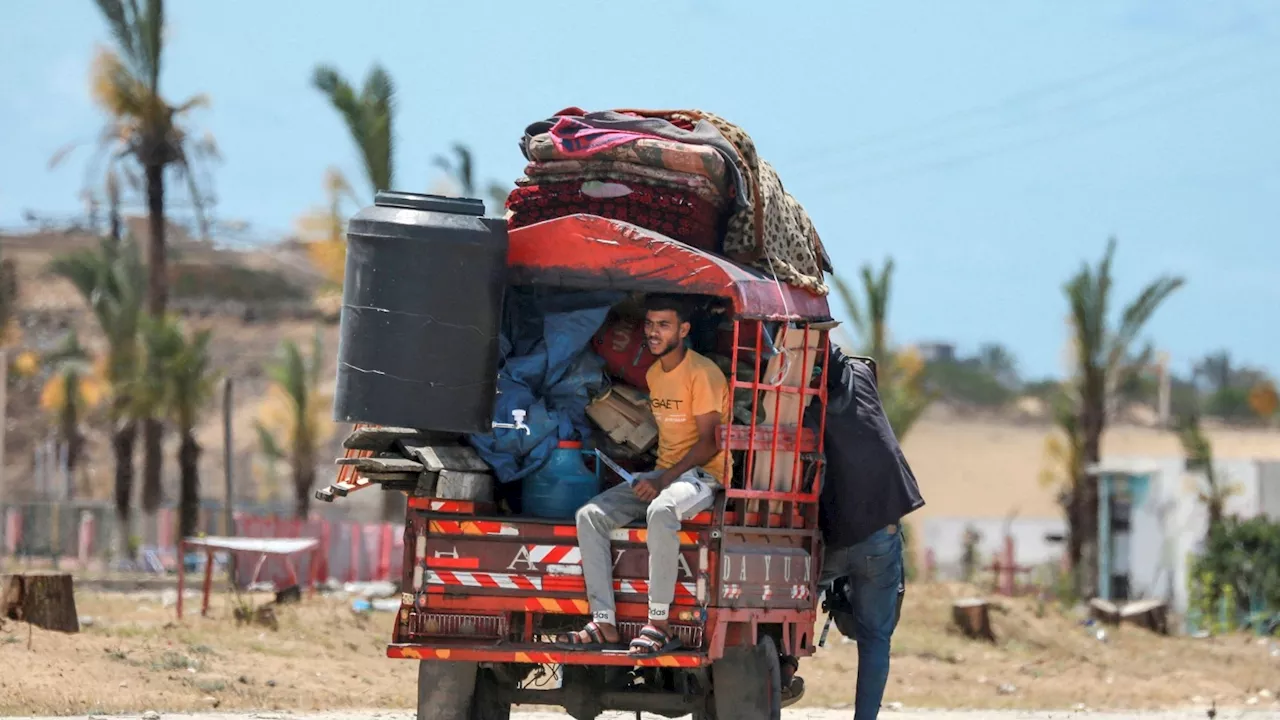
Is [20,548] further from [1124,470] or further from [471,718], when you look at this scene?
[471,718]

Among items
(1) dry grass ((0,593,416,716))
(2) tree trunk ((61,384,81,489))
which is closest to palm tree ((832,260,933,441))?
(1) dry grass ((0,593,416,716))

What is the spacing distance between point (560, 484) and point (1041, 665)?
38.6 ft

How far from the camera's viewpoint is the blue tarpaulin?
32.8 ft

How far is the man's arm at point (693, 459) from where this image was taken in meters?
9.65

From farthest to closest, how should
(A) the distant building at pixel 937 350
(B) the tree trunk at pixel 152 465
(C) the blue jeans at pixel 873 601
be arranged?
(A) the distant building at pixel 937 350 → (B) the tree trunk at pixel 152 465 → (C) the blue jeans at pixel 873 601

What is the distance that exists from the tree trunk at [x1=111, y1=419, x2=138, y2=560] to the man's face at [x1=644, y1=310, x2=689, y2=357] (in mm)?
33756

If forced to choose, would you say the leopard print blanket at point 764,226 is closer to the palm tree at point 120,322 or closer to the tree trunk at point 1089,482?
the tree trunk at point 1089,482

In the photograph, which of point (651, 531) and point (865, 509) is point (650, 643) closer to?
point (651, 531)

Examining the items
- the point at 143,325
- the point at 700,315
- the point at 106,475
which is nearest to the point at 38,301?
the point at 106,475

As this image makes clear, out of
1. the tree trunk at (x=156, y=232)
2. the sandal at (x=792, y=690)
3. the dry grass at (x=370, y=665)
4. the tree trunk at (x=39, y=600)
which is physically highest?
the tree trunk at (x=156, y=232)

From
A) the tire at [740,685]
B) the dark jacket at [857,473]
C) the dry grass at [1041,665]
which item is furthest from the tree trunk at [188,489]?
the tire at [740,685]

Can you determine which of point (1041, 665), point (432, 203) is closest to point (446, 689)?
point (432, 203)

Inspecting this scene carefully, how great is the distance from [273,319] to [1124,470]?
220 feet

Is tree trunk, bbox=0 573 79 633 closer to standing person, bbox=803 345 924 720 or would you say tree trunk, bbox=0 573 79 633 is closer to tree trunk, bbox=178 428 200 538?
standing person, bbox=803 345 924 720
